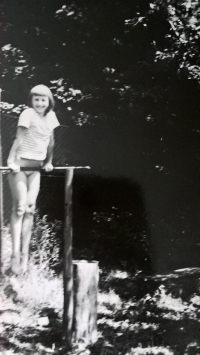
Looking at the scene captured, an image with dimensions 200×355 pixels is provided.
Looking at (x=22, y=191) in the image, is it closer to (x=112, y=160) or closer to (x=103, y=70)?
(x=112, y=160)

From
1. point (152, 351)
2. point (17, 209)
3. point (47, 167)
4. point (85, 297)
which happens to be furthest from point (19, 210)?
point (152, 351)

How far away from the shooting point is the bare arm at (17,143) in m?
0.87

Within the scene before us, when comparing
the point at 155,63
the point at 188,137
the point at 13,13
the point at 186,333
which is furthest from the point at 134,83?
the point at 186,333

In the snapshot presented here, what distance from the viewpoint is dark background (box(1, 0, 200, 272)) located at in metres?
0.88

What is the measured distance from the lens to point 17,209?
872mm

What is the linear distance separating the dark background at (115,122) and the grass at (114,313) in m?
0.05

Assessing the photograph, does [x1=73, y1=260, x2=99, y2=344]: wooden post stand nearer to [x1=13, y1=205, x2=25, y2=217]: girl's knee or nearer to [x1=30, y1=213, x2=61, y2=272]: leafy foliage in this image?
[x1=30, y1=213, x2=61, y2=272]: leafy foliage

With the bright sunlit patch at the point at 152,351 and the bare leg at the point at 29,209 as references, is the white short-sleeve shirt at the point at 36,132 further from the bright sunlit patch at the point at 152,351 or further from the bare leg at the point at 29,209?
the bright sunlit patch at the point at 152,351

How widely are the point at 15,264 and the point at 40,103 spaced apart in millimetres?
384

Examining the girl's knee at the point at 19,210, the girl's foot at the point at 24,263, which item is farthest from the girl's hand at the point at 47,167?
the girl's foot at the point at 24,263

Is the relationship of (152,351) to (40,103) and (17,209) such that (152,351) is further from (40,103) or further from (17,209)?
(40,103)

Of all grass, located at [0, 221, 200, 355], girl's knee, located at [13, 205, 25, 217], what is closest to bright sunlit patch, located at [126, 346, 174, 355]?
grass, located at [0, 221, 200, 355]

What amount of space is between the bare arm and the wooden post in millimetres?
285

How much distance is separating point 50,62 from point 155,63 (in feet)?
0.86
